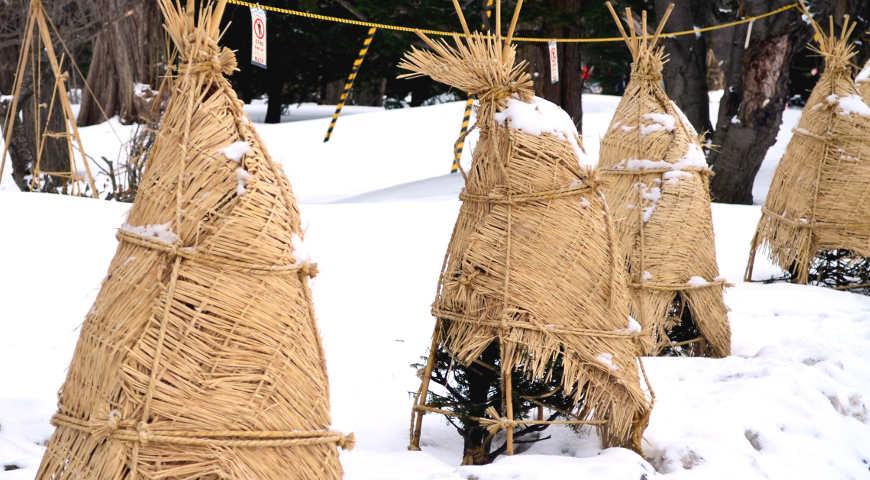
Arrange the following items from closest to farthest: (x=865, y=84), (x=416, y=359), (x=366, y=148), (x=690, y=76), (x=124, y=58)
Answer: (x=416, y=359) → (x=865, y=84) → (x=690, y=76) → (x=124, y=58) → (x=366, y=148)

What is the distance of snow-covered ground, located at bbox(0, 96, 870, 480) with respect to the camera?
3.79 metres

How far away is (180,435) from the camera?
2244mm

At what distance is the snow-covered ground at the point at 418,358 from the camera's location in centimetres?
379

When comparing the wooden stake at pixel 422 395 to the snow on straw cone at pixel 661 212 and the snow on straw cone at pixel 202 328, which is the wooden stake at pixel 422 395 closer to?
the snow on straw cone at pixel 202 328

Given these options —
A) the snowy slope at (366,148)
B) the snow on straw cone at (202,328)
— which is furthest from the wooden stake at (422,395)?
the snowy slope at (366,148)

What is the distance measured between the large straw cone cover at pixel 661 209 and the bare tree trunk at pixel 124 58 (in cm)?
541

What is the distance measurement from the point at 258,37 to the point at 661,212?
2587 mm

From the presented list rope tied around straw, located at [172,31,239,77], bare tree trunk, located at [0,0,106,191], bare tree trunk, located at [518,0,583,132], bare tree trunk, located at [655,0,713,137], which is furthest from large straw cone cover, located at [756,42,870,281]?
bare tree trunk, located at [0,0,106,191]

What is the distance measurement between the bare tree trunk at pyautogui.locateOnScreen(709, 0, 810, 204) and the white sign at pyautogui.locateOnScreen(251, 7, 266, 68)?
Answer: 6232mm

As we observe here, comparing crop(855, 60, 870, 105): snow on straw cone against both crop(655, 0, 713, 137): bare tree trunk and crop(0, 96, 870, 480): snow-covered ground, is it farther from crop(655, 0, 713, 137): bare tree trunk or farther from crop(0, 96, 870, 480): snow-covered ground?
crop(655, 0, 713, 137): bare tree trunk

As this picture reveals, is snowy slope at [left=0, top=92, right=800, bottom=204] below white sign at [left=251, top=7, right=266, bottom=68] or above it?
below

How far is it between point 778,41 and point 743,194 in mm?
1743

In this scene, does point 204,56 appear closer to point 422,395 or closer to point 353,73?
point 422,395

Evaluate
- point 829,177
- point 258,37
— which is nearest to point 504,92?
point 258,37
